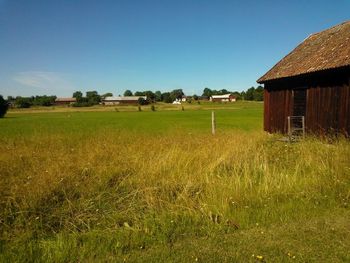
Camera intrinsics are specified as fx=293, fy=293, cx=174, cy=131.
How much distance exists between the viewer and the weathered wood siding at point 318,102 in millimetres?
11742

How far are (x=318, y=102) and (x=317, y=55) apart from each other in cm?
265

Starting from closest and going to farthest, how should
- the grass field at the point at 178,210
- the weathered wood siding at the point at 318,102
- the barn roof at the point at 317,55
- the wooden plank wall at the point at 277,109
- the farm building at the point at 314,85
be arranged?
the grass field at the point at 178,210 < the weathered wood siding at the point at 318,102 < the farm building at the point at 314,85 < the barn roof at the point at 317,55 < the wooden plank wall at the point at 277,109

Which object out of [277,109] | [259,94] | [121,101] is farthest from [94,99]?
[277,109]

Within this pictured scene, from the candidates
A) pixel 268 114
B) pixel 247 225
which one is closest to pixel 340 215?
pixel 247 225

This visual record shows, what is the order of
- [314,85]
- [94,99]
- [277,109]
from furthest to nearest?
[94,99]
[277,109]
[314,85]

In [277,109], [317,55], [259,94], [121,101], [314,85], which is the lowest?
[121,101]

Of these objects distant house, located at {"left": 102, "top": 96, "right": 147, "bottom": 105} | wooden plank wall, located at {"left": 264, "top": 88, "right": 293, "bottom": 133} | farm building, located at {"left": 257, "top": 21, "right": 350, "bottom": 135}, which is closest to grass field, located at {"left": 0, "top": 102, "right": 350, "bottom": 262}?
farm building, located at {"left": 257, "top": 21, "right": 350, "bottom": 135}

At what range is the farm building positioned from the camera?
11869mm

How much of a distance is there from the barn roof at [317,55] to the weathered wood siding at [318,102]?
39 cm

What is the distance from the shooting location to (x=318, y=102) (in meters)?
13.2

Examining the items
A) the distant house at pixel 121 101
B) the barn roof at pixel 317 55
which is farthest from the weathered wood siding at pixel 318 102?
the distant house at pixel 121 101

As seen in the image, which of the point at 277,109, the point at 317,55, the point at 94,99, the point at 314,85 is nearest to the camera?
the point at 314,85

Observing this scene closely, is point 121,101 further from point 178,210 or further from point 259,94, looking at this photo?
point 178,210

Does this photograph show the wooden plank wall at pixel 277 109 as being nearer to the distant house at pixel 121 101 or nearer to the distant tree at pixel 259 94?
the distant tree at pixel 259 94
